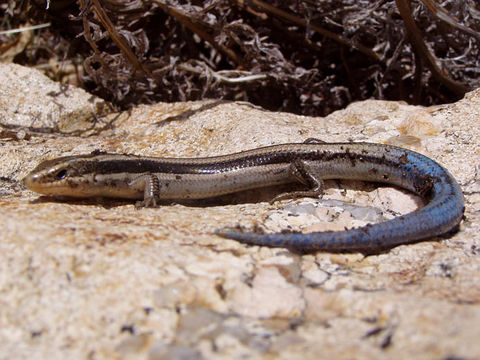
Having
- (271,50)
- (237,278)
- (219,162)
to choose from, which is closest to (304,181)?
(219,162)

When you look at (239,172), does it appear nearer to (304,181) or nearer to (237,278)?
(304,181)

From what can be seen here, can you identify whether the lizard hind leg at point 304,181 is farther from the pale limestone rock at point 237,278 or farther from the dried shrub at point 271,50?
the dried shrub at point 271,50

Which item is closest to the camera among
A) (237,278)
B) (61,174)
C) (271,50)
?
(237,278)

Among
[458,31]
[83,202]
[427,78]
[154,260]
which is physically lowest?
[83,202]

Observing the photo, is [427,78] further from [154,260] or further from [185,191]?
[154,260]

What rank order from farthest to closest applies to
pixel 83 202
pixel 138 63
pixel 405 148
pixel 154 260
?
pixel 138 63 → pixel 405 148 → pixel 83 202 → pixel 154 260

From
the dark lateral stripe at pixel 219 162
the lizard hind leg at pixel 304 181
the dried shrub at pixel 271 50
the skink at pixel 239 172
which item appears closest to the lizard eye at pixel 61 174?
the skink at pixel 239 172

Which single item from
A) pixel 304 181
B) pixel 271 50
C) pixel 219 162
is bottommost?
pixel 304 181

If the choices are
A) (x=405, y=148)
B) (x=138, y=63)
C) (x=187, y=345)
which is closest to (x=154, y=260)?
(x=187, y=345)
